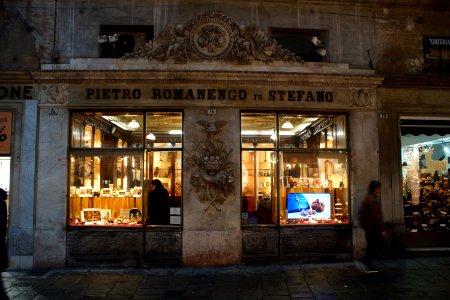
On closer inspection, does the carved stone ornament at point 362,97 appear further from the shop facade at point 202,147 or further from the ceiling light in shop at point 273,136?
the ceiling light in shop at point 273,136

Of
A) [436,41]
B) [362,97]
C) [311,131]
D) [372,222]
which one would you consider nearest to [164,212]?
[311,131]

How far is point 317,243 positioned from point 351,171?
2.00 m

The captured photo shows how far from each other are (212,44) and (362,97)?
4.03m

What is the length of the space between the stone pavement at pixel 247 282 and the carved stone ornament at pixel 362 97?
3.91 m

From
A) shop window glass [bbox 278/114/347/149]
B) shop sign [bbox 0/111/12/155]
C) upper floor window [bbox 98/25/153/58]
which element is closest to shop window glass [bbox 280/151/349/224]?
shop window glass [bbox 278/114/347/149]

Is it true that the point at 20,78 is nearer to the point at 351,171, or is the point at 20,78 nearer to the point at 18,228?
the point at 18,228

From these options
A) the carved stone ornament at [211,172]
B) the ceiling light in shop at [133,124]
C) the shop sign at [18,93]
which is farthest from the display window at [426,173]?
the shop sign at [18,93]

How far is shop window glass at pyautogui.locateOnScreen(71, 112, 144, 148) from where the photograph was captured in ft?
30.7

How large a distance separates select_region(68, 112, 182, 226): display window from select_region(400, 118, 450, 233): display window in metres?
6.09

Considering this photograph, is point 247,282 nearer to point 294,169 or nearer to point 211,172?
point 211,172

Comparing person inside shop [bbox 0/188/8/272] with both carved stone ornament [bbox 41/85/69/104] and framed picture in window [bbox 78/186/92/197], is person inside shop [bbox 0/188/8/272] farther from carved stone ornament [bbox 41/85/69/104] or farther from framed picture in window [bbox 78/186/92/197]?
carved stone ornament [bbox 41/85/69/104]

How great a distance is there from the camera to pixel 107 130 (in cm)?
948

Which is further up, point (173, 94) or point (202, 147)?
point (173, 94)

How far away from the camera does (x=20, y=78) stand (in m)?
9.13
